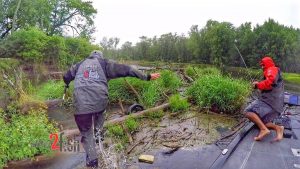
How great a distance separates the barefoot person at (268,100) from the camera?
7.11 meters

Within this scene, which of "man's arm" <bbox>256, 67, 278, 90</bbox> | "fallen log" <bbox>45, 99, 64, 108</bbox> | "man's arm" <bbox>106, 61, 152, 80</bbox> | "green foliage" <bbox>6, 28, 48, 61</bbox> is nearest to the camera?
"man's arm" <bbox>106, 61, 152, 80</bbox>

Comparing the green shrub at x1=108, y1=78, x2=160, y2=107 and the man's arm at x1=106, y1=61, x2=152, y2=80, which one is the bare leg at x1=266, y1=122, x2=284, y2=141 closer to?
the man's arm at x1=106, y1=61, x2=152, y2=80

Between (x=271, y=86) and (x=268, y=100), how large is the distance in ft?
1.33

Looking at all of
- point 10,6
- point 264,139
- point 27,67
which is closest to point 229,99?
point 264,139

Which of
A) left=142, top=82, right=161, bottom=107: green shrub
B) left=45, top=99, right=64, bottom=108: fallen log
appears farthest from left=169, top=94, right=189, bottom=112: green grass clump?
left=45, top=99, right=64, bottom=108: fallen log

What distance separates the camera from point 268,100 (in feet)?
24.3

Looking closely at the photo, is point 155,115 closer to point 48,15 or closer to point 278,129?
point 278,129

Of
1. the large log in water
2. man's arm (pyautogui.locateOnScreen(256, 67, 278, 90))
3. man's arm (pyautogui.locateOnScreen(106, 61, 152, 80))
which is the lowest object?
the large log in water

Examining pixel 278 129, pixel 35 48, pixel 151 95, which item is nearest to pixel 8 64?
pixel 35 48

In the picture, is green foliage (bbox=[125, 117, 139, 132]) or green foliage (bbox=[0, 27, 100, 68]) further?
green foliage (bbox=[0, 27, 100, 68])

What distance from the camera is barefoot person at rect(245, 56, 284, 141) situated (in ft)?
23.3

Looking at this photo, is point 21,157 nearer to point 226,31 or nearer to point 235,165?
point 235,165

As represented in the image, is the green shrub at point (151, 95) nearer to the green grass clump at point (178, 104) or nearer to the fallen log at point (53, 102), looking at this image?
the green grass clump at point (178, 104)

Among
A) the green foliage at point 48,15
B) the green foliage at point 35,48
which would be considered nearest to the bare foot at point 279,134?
the green foliage at point 35,48
